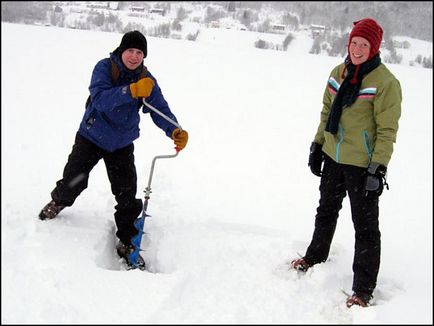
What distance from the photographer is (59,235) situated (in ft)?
10.7

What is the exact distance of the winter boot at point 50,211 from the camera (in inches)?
138

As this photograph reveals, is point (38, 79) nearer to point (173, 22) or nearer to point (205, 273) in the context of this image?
point (173, 22)

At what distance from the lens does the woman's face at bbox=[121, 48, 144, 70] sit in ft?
10.3

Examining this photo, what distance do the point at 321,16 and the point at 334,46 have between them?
1733 mm

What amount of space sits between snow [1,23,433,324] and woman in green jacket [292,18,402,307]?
45 cm

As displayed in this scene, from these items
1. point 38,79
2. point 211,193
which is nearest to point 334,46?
point 38,79

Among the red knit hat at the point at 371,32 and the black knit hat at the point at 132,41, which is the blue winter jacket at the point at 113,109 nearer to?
the black knit hat at the point at 132,41

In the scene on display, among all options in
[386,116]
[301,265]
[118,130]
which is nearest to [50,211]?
[118,130]

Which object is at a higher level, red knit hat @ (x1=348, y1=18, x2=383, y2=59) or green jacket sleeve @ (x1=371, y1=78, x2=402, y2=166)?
red knit hat @ (x1=348, y1=18, x2=383, y2=59)

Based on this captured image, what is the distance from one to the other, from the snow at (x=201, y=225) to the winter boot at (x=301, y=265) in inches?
3.2

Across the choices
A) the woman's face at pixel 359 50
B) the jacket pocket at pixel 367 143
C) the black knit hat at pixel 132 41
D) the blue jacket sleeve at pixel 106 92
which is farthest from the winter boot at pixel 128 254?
the woman's face at pixel 359 50

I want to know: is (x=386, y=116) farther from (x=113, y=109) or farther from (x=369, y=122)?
(x=113, y=109)

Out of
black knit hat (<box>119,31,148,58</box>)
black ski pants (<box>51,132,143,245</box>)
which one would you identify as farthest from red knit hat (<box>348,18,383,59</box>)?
black ski pants (<box>51,132,143,245</box>)

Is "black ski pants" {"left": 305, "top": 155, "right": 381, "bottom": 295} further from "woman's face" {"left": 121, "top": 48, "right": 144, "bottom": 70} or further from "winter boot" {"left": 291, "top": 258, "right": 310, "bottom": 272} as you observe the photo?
"woman's face" {"left": 121, "top": 48, "right": 144, "bottom": 70}
